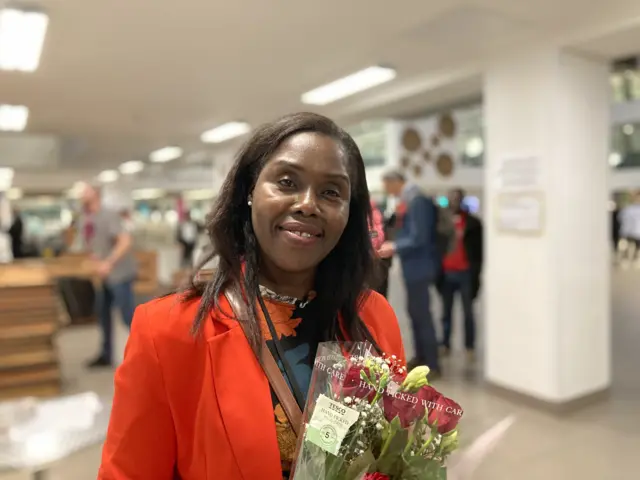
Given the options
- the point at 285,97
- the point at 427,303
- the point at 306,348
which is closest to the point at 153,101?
the point at 285,97

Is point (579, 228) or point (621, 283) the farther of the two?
point (621, 283)

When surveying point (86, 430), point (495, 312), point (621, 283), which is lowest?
point (621, 283)

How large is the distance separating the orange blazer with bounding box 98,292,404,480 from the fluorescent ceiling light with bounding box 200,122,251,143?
6.18m

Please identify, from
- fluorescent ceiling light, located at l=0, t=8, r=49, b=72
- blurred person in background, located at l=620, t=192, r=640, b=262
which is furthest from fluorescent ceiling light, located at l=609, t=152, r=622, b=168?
fluorescent ceiling light, located at l=0, t=8, r=49, b=72

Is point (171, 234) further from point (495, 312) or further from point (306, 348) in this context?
point (306, 348)

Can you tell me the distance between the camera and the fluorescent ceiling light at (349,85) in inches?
174

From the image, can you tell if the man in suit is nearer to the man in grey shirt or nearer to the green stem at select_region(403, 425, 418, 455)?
the man in grey shirt

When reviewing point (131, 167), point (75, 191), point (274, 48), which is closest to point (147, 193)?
point (75, 191)

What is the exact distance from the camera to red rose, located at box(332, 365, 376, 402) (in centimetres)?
73

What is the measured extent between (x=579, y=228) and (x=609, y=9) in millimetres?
1424

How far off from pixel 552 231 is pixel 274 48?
233 cm

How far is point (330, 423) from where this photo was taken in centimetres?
71

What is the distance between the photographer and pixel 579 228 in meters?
3.65

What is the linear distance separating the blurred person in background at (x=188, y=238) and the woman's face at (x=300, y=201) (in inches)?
418
